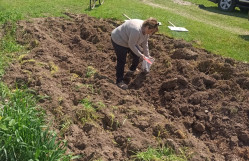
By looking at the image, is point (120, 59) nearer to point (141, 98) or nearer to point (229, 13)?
point (141, 98)

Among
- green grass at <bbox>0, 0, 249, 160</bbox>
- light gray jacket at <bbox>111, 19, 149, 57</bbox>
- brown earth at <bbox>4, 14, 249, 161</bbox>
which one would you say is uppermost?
light gray jacket at <bbox>111, 19, 149, 57</bbox>

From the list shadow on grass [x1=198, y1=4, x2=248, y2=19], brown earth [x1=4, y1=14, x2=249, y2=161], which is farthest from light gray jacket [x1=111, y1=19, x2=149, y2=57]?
shadow on grass [x1=198, y1=4, x2=248, y2=19]

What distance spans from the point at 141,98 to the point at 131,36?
3.99 feet

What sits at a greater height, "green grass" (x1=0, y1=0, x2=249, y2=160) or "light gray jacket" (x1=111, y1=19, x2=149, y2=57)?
"light gray jacket" (x1=111, y1=19, x2=149, y2=57)

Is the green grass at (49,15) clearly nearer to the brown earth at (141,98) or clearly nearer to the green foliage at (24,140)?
the green foliage at (24,140)

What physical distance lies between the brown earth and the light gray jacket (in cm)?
81

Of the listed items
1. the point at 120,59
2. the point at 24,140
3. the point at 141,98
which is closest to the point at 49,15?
the point at 120,59

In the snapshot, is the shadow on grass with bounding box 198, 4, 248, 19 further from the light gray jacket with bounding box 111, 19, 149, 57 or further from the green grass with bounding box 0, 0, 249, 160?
the light gray jacket with bounding box 111, 19, 149, 57

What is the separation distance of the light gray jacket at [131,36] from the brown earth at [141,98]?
0.81m

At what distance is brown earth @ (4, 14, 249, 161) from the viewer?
388 centimetres

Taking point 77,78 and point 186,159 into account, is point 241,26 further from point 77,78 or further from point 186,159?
point 186,159

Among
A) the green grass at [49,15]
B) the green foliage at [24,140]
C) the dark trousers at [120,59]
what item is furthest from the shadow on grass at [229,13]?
the green foliage at [24,140]

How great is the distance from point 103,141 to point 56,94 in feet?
4.55

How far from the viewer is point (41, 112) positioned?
403 centimetres
